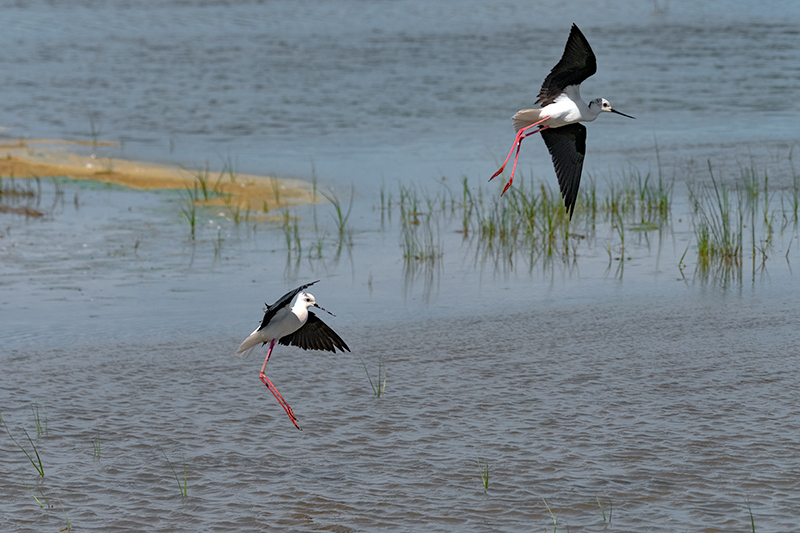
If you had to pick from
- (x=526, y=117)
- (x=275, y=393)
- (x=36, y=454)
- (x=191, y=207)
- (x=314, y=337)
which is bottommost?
(x=36, y=454)

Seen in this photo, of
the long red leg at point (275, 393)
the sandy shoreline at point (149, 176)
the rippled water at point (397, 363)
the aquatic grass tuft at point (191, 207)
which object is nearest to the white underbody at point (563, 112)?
the rippled water at point (397, 363)

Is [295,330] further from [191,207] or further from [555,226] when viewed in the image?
[191,207]

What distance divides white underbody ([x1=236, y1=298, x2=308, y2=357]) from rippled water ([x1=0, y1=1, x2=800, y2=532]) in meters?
0.50

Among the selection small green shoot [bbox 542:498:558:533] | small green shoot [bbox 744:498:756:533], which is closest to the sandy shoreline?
small green shoot [bbox 542:498:558:533]

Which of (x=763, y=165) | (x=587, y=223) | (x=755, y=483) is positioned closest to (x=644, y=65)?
(x=763, y=165)

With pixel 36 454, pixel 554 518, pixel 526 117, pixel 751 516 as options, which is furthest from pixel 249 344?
pixel 751 516

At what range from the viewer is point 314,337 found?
5.50 m

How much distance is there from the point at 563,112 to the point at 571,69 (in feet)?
0.90

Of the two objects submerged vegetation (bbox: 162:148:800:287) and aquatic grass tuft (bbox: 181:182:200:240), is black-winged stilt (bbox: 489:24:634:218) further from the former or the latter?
aquatic grass tuft (bbox: 181:182:200:240)

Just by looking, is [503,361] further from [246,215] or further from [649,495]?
[246,215]

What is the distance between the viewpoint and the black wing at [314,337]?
5375 millimetres

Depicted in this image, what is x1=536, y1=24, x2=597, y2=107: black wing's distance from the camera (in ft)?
19.2

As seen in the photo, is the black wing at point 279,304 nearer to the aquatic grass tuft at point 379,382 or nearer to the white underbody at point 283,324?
the white underbody at point 283,324

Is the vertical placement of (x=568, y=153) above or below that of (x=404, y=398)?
above
